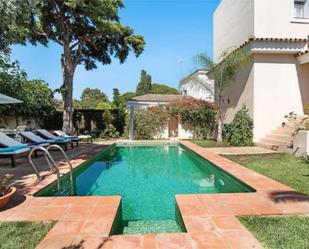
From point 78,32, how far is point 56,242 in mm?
16978

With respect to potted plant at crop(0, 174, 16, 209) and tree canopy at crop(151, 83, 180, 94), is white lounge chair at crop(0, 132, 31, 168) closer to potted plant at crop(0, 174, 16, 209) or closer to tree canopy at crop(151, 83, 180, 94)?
potted plant at crop(0, 174, 16, 209)

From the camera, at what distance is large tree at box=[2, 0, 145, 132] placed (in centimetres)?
1661

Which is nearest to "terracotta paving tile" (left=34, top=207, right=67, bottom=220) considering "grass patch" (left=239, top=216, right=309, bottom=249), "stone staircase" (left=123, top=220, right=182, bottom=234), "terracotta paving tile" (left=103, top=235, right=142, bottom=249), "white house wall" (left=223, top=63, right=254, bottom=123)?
"stone staircase" (left=123, top=220, right=182, bottom=234)

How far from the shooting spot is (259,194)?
5953mm

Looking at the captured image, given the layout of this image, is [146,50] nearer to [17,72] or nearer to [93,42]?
[93,42]

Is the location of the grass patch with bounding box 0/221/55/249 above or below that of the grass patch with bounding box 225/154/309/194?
below

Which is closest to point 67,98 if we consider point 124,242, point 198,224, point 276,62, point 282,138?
point 276,62

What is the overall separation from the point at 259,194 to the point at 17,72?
1663 centimetres

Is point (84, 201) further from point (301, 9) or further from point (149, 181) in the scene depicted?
point (301, 9)

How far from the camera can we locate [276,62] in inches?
565

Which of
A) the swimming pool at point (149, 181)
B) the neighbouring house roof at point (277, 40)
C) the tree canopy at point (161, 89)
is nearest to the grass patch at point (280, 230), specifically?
the swimming pool at point (149, 181)

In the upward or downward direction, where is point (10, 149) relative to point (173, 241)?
upward

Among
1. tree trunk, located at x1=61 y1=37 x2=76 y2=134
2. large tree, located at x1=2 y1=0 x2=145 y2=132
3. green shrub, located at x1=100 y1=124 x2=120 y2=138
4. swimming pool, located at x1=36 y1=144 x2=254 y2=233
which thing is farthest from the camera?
green shrub, located at x1=100 y1=124 x2=120 y2=138

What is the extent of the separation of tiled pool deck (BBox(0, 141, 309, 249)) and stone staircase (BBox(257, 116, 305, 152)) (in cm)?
570
